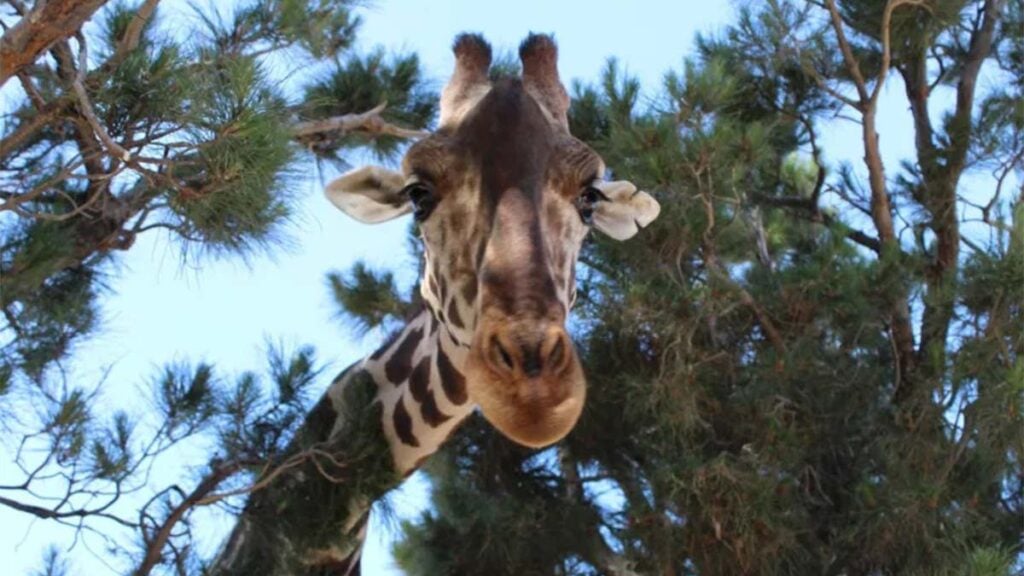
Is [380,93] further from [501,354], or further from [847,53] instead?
[501,354]

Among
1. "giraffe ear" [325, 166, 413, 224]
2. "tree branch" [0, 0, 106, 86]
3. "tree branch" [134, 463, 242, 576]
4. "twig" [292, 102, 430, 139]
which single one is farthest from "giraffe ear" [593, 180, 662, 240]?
"tree branch" [0, 0, 106, 86]

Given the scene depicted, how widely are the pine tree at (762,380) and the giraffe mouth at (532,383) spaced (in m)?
1.58

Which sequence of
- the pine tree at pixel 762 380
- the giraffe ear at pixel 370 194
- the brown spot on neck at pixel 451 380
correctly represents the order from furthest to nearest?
the pine tree at pixel 762 380
the brown spot on neck at pixel 451 380
the giraffe ear at pixel 370 194

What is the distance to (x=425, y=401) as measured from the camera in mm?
3717

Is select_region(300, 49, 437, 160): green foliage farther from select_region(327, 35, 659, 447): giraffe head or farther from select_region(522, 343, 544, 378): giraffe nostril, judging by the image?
select_region(522, 343, 544, 378): giraffe nostril

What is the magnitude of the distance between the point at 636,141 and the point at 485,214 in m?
1.39

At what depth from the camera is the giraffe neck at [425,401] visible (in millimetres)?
3664

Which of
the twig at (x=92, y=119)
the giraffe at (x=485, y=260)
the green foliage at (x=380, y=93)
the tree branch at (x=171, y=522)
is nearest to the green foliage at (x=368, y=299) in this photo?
the green foliage at (x=380, y=93)

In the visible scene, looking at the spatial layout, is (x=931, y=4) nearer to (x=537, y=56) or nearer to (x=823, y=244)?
(x=823, y=244)

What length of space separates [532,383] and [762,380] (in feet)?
6.79

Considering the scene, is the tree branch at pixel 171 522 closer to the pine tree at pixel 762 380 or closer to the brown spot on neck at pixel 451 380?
the brown spot on neck at pixel 451 380

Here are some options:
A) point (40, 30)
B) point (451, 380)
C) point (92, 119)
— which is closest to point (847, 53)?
point (451, 380)

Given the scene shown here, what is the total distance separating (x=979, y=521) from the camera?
4578 millimetres

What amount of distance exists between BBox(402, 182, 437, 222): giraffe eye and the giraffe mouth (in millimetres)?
522
